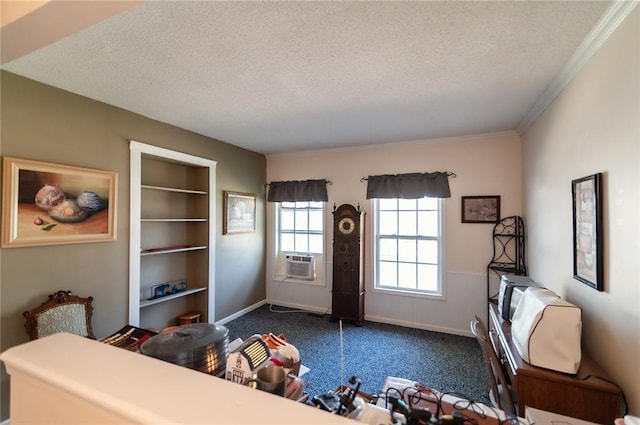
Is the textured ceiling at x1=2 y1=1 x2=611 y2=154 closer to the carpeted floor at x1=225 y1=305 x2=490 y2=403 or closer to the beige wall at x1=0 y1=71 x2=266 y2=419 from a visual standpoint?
the beige wall at x1=0 y1=71 x2=266 y2=419

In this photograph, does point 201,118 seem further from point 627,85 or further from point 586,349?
point 586,349

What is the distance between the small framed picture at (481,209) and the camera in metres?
3.35

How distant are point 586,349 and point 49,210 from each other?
12.7 feet

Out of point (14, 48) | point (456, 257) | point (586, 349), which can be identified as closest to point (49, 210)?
point (14, 48)

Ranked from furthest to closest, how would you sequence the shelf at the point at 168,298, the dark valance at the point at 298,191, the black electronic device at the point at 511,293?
the dark valance at the point at 298,191 → the shelf at the point at 168,298 → the black electronic device at the point at 511,293

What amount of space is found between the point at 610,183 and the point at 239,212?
12.3ft

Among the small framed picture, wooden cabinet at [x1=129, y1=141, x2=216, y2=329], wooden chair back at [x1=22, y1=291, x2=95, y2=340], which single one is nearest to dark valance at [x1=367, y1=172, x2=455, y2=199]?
the small framed picture

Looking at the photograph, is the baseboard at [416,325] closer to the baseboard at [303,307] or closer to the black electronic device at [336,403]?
the baseboard at [303,307]

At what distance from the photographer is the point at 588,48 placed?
5.26 ft

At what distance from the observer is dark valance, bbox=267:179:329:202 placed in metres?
4.23

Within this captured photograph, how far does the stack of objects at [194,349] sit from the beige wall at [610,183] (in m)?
1.82

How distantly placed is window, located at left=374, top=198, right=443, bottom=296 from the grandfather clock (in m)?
0.34

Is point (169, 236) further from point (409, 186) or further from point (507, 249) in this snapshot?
point (507, 249)

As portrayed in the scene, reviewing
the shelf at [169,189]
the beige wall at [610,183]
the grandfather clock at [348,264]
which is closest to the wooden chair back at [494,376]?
the beige wall at [610,183]
